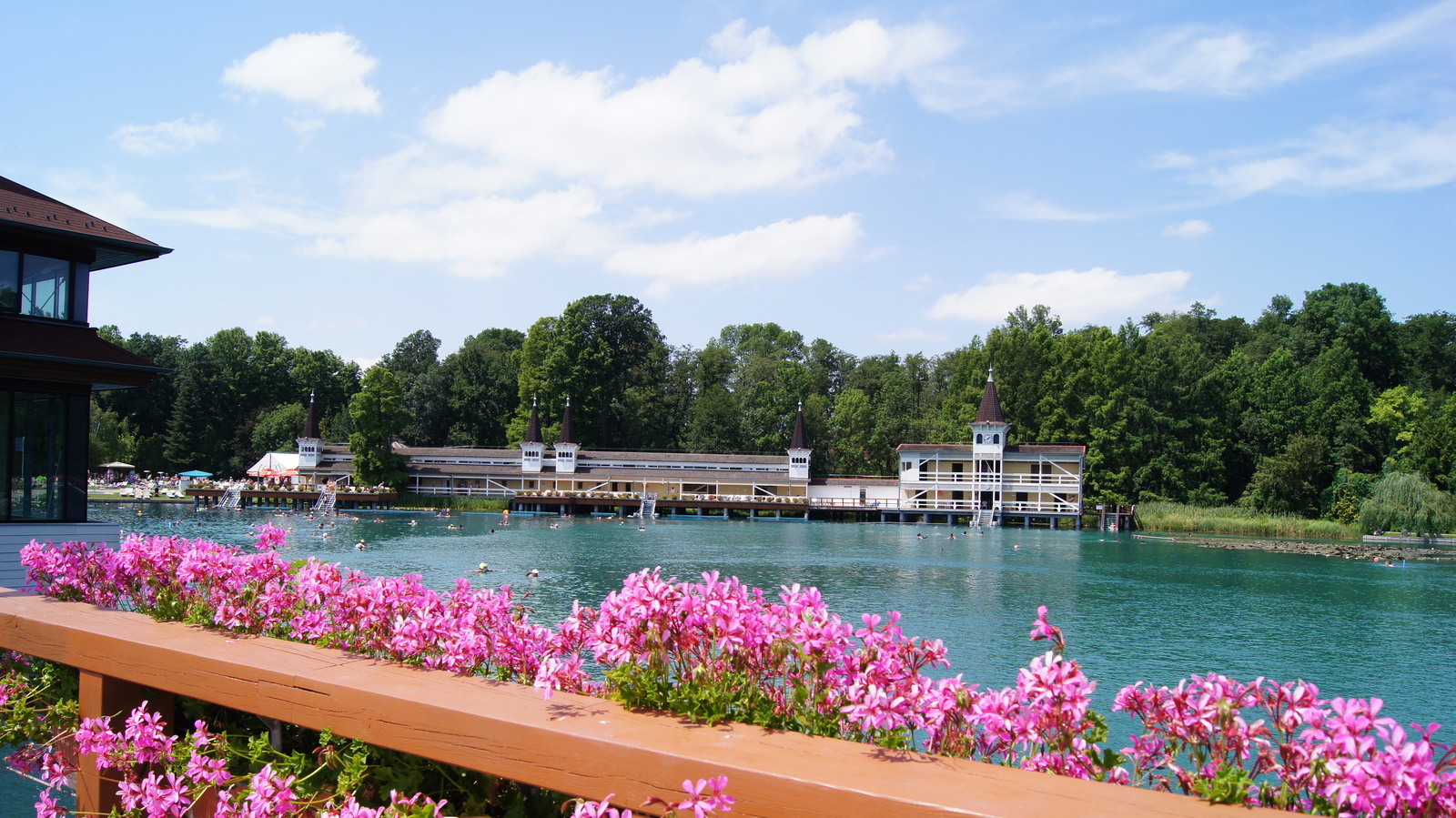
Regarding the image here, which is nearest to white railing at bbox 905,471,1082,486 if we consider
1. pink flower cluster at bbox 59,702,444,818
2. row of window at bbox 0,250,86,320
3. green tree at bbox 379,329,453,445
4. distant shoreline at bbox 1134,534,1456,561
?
distant shoreline at bbox 1134,534,1456,561

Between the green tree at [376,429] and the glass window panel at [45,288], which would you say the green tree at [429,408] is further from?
the glass window panel at [45,288]

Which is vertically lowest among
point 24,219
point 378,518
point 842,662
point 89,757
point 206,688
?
point 378,518

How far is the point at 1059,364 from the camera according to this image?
196 ft

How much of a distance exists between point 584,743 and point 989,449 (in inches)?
2219

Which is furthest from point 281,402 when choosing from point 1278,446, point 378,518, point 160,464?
point 1278,446

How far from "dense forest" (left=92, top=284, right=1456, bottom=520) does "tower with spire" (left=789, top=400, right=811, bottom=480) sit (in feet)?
19.8

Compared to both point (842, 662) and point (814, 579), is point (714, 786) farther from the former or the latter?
point (814, 579)

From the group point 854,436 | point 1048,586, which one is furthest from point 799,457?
point 1048,586

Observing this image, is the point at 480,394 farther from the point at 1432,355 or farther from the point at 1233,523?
the point at 1432,355

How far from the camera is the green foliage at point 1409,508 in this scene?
42438mm

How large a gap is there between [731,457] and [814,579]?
3805 centimetres

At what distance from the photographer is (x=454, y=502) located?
6066cm

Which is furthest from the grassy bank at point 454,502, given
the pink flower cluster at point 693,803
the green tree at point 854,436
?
the pink flower cluster at point 693,803

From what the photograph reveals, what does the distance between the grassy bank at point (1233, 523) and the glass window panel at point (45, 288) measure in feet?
165
